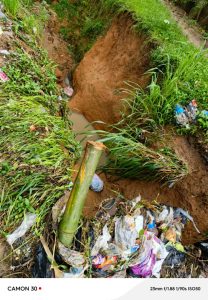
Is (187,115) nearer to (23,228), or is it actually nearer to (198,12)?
(23,228)

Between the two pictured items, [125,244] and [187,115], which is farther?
[187,115]

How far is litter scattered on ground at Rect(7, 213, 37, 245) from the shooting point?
2037 mm

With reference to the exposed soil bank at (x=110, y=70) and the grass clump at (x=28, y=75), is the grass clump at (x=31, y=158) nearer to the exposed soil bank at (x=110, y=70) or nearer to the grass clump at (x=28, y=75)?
the grass clump at (x=28, y=75)

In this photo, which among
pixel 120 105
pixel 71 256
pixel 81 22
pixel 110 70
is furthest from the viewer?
pixel 81 22

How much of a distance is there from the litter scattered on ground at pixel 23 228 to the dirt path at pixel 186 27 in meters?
4.11

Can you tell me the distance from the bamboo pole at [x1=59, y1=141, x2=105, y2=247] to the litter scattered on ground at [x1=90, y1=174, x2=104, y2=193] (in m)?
1.19

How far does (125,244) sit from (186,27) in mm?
4544

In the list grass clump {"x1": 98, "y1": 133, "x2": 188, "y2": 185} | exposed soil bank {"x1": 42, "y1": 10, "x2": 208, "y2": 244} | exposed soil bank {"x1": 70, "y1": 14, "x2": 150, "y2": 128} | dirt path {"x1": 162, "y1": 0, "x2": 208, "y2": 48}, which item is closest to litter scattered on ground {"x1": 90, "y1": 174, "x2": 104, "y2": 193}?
exposed soil bank {"x1": 42, "y1": 10, "x2": 208, "y2": 244}

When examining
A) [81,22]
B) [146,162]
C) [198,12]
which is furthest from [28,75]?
[198,12]

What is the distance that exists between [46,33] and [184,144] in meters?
3.04

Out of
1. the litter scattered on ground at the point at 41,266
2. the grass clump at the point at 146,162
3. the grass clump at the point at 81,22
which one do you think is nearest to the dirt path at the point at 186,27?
the grass clump at the point at 81,22

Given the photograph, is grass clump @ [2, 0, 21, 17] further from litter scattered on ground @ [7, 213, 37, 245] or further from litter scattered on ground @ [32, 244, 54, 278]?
litter scattered on ground @ [32, 244, 54, 278]

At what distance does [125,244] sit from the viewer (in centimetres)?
223

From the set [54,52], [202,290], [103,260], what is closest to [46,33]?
[54,52]
